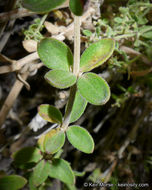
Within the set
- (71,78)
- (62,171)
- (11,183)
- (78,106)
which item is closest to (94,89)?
(71,78)

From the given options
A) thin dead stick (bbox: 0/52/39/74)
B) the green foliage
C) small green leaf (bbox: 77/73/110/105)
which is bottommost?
thin dead stick (bbox: 0/52/39/74)

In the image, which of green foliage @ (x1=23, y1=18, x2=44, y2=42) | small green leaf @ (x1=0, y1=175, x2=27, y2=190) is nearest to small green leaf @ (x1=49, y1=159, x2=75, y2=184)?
small green leaf @ (x1=0, y1=175, x2=27, y2=190)

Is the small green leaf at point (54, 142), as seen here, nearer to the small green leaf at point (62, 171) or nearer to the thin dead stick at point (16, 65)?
the small green leaf at point (62, 171)

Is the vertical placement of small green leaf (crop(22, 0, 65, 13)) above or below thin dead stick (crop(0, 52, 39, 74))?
above

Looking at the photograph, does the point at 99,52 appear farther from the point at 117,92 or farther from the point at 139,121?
the point at 139,121

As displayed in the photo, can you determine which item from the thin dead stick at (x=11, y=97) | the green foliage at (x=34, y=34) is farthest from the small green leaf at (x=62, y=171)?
the green foliage at (x=34, y=34)

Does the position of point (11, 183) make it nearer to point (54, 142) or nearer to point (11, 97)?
point (54, 142)

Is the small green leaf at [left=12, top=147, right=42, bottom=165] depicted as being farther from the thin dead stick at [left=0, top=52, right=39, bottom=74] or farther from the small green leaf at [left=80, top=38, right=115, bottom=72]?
the small green leaf at [left=80, top=38, right=115, bottom=72]
